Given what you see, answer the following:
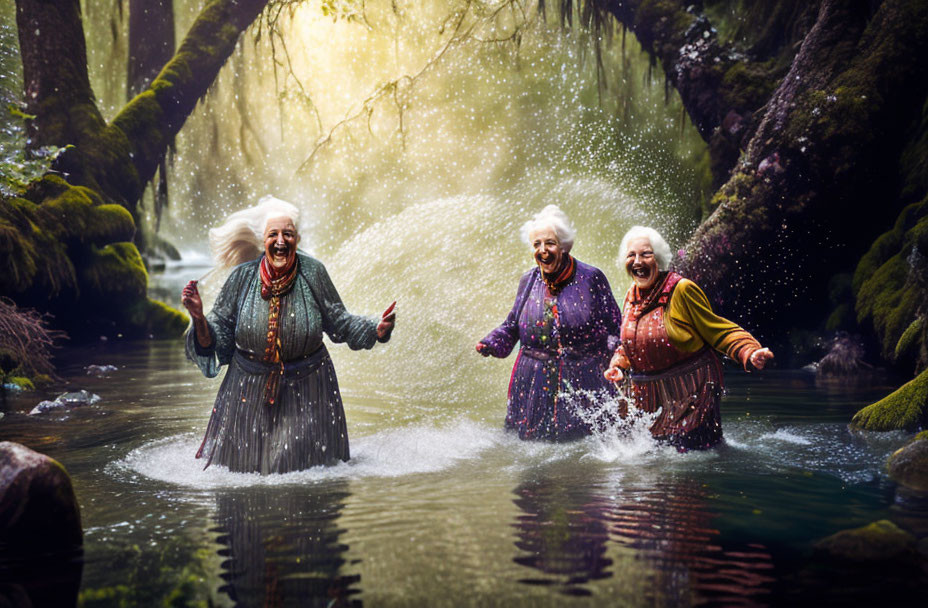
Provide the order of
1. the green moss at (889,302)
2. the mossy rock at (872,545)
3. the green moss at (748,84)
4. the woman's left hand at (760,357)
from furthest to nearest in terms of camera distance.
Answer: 1. the green moss at (748,84)
2. the green moss at (889,302)
3. the woman's left hand at (760,357)
4. the mossy rock at (872,545)

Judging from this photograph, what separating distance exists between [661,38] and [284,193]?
7.52 m

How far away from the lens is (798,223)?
29.7ft

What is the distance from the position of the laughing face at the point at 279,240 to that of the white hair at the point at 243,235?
0.07 metres

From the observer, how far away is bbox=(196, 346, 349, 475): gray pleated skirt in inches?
171

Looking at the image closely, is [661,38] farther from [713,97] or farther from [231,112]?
[231,112]

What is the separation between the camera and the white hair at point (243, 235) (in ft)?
14.7

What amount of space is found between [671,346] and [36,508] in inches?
108

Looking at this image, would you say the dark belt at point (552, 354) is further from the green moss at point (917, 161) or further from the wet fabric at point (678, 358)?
the green moss at point (917, 161)

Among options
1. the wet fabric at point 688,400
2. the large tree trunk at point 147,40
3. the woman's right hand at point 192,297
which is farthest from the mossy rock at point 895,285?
the large tree trunk at point 147,40

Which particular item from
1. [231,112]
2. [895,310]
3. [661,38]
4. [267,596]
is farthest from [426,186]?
[267,596]

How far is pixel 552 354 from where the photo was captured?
16.8 feet

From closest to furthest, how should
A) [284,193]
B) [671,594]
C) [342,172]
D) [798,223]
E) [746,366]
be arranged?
1. [671,594]
2. [746,366]
3. [798,223]
4. [284,193]
5. [342,172]

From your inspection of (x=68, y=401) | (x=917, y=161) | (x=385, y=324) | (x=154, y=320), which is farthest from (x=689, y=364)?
(x=154, y=320)

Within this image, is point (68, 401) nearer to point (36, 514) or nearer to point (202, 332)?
point (202, 332)
